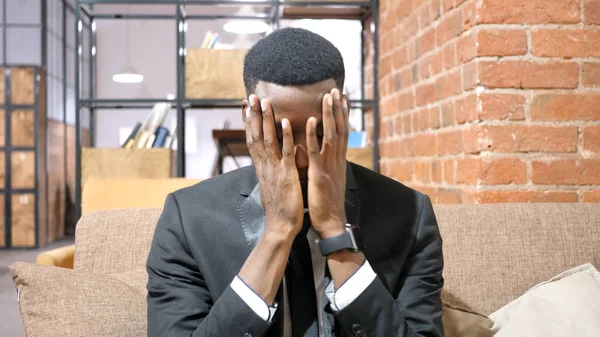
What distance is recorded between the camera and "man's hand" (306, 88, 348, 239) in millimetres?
1085

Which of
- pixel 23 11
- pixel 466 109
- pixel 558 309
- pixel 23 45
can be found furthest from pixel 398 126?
pixel 23 11

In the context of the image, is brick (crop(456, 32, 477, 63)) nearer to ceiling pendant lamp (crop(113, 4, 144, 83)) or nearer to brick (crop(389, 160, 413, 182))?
brick (crop(389, 160, 413, 182))

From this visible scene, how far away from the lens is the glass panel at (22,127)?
311 inches

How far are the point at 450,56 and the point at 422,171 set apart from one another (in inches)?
19.7

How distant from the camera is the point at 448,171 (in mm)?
2240

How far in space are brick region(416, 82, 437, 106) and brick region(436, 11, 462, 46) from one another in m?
0.18

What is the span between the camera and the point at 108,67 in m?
9.29

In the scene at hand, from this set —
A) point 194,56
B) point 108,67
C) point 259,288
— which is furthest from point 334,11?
point 108,67

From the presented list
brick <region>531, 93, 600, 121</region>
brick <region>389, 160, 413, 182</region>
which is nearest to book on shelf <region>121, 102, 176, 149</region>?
brick <region>389, 160, 413, 182</region>

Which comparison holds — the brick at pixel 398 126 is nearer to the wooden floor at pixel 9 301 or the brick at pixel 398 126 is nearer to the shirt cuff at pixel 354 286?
the shirt cuff at pixel 354 286

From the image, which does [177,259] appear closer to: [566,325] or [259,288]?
[259,288]

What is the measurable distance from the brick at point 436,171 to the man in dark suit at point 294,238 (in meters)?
1.09

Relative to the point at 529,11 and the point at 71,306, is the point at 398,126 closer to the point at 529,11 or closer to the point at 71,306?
the point at 529,11

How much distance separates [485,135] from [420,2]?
0.74 meters
